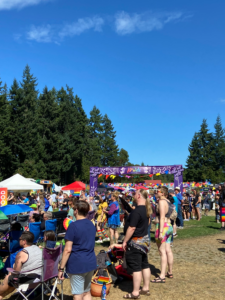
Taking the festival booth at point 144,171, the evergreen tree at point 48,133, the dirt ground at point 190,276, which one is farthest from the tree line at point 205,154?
the dirt ground at point 190,276

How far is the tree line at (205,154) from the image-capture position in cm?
6247

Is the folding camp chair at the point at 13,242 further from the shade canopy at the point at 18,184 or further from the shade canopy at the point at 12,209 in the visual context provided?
the shade canopy at the point at 18,184

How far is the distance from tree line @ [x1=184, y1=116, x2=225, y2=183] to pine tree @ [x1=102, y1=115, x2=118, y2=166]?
1670cm

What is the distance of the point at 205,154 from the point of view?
64250 millimetres

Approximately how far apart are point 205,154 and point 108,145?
2181 cm

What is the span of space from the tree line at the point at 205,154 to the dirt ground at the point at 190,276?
182 ft

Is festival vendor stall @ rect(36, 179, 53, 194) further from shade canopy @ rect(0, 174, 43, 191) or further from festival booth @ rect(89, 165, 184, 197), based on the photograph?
shade canopy @ rect(0, 174, 43, 191)

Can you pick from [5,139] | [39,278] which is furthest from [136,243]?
[5,139]

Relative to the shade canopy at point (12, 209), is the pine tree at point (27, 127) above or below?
above

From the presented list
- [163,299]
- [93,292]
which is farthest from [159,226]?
[93,292]

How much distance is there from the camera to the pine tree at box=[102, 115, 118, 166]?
6656 centimetres

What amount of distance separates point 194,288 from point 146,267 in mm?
1151

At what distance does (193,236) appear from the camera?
10.1 metres

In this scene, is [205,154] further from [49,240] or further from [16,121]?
[49,240]
